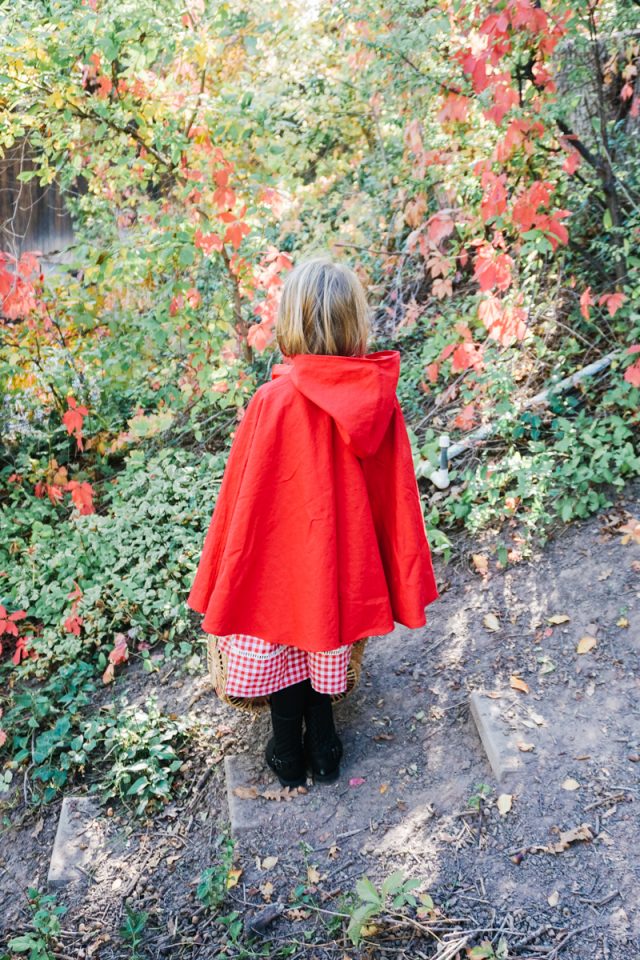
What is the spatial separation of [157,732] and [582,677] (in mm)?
1718

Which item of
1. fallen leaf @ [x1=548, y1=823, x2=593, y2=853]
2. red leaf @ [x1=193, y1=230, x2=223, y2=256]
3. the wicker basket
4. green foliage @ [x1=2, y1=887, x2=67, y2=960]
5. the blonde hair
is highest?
red leaf @ [x1=193, y1=230, x2=223, y2=256]

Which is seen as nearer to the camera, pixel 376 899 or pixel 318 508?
pixel 376 899

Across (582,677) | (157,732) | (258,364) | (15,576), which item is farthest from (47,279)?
(582,677)

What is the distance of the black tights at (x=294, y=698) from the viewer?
8.29ft

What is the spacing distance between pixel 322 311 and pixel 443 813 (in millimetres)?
1697

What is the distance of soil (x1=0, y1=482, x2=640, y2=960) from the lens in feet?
6.79

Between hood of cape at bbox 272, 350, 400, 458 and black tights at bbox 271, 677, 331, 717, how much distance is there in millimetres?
940

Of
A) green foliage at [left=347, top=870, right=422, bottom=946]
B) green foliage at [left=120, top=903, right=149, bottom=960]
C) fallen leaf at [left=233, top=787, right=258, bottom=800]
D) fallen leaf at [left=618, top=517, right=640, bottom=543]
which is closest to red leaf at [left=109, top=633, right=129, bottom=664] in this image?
fallen leaf at [left=233, top=787, right=258, bottom=800]

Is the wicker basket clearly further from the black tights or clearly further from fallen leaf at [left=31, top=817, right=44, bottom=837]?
fallen leaf at [left=31, top=817, right=44, bottom=837]

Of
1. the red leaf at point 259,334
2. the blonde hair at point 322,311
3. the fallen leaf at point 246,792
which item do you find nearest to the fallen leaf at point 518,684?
the fallen leaf at point 246,792

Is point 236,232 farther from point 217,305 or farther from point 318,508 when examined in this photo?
point 318,508

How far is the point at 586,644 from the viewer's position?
9.61ft

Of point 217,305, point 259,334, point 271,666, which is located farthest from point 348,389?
point 217,305

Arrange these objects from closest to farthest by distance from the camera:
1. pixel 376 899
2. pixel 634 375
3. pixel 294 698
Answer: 1. pixel 376 899
2. pixel 294 698
3. pixel 634 375
